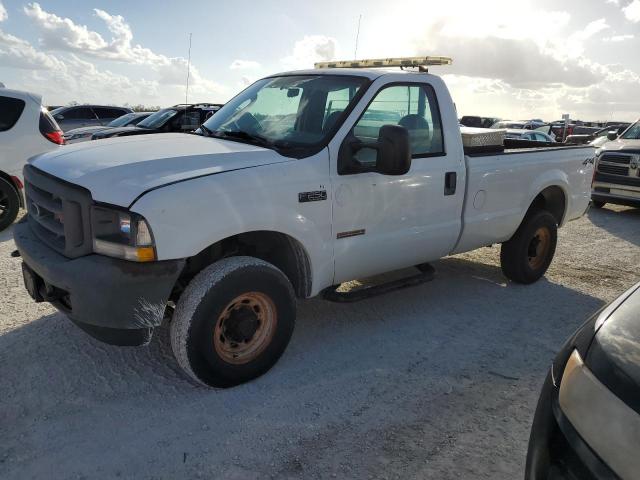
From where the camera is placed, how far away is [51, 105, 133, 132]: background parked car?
54.7 feet

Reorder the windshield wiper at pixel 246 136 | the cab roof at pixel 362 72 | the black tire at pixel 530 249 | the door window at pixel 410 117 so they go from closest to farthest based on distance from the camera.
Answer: the windshield wiper at pixel 246 136, the door window at pixel 410 117, the cab roof at pixel 362 72, the black tire at pixel 530 249

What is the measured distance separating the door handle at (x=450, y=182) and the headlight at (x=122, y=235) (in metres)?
2.42

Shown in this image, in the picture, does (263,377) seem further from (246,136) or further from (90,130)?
(90,130)

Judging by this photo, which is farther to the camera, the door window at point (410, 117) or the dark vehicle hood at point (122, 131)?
the dark vehicle hood at point (122, 131)

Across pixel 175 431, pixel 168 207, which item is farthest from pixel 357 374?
pixel 168 207

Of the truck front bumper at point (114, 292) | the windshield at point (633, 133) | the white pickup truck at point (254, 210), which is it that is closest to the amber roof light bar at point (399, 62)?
the white pickup truck at point (254, 210)

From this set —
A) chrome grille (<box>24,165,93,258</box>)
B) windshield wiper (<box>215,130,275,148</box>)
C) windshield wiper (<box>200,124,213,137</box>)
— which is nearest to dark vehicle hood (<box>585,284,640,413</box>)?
windshield wiper (<box>215,130,275,148</box>)

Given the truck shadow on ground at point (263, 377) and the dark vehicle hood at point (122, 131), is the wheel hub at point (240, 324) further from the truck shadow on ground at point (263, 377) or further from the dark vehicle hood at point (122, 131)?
the dark vehicle hood at point (122, 131)

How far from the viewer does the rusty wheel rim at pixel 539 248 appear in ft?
18.1

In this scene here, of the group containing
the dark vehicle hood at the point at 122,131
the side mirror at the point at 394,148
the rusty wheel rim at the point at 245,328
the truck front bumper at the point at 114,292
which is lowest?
the rusty wheel rim at the point at 245,328

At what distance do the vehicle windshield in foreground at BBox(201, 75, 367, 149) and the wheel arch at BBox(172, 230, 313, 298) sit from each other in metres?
0.63

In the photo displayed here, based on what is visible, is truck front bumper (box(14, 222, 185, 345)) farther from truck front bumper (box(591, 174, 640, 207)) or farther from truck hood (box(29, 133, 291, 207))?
truck front bumper (box(591, 174, 640, 207))

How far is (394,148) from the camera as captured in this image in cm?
336

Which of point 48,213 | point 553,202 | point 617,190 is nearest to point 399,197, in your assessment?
point 48,213
